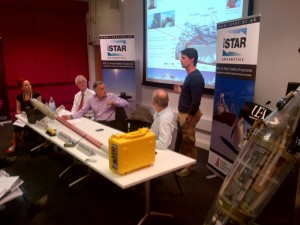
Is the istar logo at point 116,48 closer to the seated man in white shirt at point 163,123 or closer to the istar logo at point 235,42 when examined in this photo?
the istar logo at point 235,42

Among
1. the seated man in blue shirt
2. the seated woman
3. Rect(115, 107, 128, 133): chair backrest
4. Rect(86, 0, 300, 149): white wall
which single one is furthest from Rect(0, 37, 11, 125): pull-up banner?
Rect(86, 0, 300, 149): white wall

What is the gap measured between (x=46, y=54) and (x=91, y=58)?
1092mm

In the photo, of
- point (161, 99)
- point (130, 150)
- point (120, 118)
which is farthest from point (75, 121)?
point (130, 150)

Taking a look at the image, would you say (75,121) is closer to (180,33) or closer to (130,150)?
(130,150)

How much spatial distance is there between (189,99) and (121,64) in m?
2.29

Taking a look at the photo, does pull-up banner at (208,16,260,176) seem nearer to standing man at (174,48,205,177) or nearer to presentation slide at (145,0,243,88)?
standing man at (174,48,205,177)

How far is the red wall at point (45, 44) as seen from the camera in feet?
18.7

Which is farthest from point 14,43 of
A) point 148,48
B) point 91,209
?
point 91,209

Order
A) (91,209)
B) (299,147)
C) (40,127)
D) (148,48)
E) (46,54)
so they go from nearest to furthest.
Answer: (299,147), (91,209), (40,127), (148,48), (46,54)

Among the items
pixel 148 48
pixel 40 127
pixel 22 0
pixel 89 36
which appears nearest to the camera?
pixel 40 127

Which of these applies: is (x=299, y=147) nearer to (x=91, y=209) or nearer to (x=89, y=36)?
(x=91, y=209)

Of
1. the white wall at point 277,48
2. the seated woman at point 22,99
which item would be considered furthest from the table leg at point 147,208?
the seated woman at point 22,99

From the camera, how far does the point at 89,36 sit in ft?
21.7

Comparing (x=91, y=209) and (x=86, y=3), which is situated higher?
(x=86, y=3)
